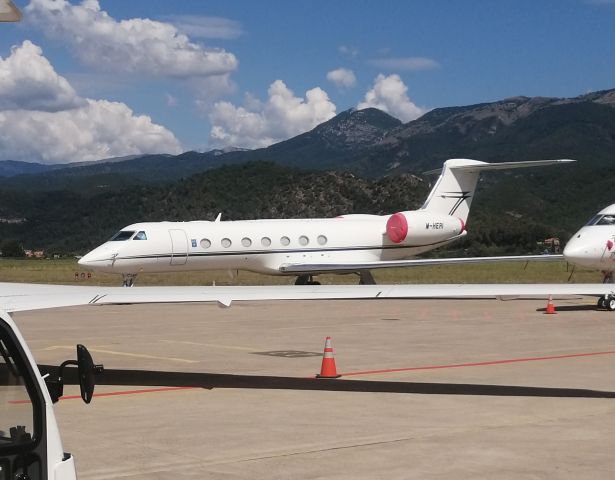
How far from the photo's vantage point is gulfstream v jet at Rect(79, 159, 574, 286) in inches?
1316

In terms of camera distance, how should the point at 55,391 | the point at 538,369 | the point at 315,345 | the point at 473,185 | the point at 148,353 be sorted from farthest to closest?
the point at 473,185 → the point at 315,345 → the point at 148,353 → the point at 538,369 → the point at 55,391

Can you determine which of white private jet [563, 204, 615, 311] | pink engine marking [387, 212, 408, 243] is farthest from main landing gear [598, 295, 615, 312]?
pink engine marking [387, 212, 408, 243]

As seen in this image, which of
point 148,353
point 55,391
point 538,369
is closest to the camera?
point 55,391

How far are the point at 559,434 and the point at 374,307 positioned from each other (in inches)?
746

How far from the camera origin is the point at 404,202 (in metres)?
125

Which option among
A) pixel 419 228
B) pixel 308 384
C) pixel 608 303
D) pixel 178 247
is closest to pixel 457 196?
pixel 419 228

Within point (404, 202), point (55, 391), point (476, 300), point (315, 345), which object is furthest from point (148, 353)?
point (404, 202)

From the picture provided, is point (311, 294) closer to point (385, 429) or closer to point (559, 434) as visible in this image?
point (385, 429)

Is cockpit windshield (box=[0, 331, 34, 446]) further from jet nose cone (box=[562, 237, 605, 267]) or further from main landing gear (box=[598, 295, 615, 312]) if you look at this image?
jet nose cone (box=[562, 237, 605, 267])

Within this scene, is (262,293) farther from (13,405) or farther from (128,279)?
(128,279)

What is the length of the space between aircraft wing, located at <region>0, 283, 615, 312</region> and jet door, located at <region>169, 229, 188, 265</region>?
20.2m

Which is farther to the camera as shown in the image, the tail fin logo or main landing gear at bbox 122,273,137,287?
the tail fin logo

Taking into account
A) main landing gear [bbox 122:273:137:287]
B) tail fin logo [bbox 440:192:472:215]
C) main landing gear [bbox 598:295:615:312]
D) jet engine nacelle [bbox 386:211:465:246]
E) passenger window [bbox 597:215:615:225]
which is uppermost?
tail fin logo [bbox 440:192:472:215]

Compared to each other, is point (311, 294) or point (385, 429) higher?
point (311, 294)
